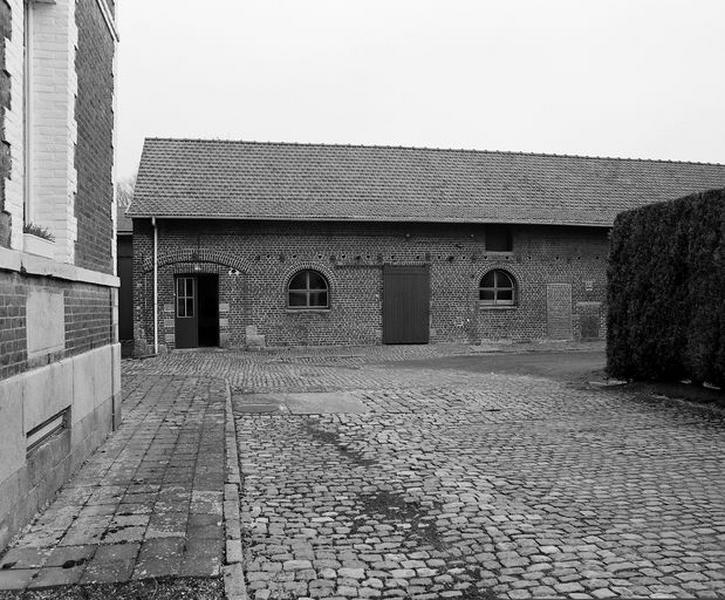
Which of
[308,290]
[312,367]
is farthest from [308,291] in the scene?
[312,367]

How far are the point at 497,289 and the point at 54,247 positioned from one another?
17981 millimetres

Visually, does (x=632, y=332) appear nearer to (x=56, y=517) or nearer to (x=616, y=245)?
(x=616, y=245)

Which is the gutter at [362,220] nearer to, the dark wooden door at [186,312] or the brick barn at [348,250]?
the brick barn at [348,250]

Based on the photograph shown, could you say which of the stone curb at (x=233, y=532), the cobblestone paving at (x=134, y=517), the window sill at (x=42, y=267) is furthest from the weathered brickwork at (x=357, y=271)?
the stone curb at (x=233, y=532)

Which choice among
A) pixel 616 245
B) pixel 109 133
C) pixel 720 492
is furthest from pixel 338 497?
pixel 616 245

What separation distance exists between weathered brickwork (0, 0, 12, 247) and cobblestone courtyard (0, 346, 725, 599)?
189 cm

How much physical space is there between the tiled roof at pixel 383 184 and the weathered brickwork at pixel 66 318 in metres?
12.9

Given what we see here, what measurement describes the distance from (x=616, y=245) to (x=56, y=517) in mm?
9971

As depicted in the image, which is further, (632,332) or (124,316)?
(124,316)

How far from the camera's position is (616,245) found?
38.8 ft

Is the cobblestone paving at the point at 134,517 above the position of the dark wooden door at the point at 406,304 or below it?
below

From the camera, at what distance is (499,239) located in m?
22.3

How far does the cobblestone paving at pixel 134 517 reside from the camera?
3.67 meters

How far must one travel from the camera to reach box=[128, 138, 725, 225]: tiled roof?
20.8 meters
